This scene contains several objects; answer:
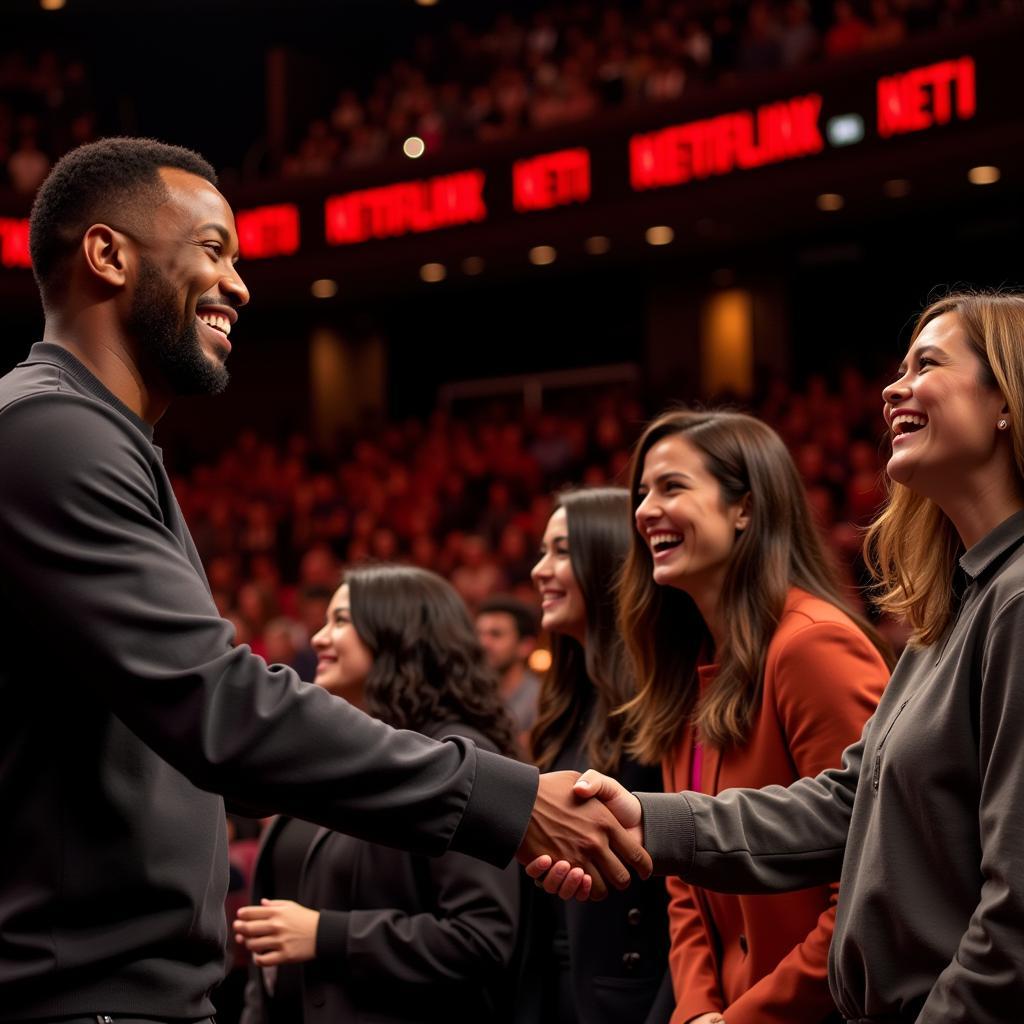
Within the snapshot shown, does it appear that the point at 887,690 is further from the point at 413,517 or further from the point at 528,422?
the point at 528,422

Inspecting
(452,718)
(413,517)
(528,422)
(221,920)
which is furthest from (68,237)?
(528,422)

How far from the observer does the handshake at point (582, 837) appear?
220 centimetres

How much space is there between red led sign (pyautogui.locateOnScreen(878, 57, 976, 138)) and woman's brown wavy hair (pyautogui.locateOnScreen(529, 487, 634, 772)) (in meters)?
7.19

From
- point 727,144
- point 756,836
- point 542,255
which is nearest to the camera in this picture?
point 756,836

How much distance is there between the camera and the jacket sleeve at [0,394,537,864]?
1.75m

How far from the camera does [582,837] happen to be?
2246 mm

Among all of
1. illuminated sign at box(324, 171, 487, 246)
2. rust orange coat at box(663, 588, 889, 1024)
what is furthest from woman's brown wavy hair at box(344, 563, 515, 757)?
illuminated sign at box(324, 171, 487, 246)

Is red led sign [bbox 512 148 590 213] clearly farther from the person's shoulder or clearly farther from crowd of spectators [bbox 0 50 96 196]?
the person's shoulder

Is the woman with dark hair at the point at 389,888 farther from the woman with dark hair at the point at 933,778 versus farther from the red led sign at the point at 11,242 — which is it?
the red led sign at the point at 11,242

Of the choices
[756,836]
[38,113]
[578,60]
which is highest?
[38,113]

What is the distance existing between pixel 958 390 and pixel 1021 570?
31cm

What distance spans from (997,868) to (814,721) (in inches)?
31.5

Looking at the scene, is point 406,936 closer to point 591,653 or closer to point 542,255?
point 591,653

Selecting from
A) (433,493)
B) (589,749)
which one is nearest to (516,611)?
(589,749)
